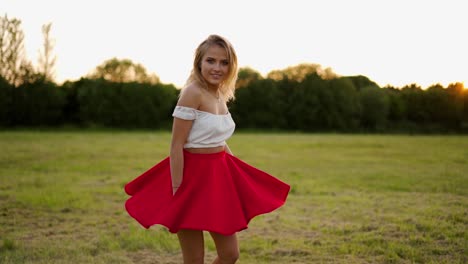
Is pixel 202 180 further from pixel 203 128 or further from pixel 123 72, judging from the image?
pixel 123 72

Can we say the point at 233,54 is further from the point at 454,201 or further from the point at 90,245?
the point at 454,201

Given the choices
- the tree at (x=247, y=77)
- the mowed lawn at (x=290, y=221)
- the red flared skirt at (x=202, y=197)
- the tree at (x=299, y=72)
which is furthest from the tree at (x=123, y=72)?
the red flared skirt at (x=202, y=197)

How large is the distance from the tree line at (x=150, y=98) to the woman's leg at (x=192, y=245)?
929 inches

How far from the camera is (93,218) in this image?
659 cm

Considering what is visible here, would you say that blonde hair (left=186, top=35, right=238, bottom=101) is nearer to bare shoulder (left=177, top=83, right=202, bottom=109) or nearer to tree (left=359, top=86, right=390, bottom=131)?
bare shoulder (left=177, top=83, right=202, bottom=109)

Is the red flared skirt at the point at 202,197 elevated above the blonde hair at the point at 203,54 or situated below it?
below

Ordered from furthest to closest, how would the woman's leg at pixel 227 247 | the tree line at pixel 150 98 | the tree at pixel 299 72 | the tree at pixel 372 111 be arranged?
the tree at pixel 299 72 < the tree line at pixel 150 98 < the tree at pixel 372 111 < the woman's leg at pixel 227 247

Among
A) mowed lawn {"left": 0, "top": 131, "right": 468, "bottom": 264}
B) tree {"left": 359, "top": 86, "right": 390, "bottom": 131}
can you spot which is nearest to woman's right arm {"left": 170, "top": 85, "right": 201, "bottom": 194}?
mowed lawn {"left": 0, "top": 131, "right": 468, "bottom": 264}

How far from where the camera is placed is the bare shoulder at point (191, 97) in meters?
2.75

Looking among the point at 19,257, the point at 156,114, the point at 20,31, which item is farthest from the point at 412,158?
the point at 156,114

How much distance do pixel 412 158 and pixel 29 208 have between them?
46.2 feet

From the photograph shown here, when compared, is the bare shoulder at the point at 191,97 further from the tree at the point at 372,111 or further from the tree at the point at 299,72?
the tree at the point at 299,72

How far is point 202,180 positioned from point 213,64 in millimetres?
811

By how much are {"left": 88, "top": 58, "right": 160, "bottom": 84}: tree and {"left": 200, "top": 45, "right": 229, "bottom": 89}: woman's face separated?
58049 mm
